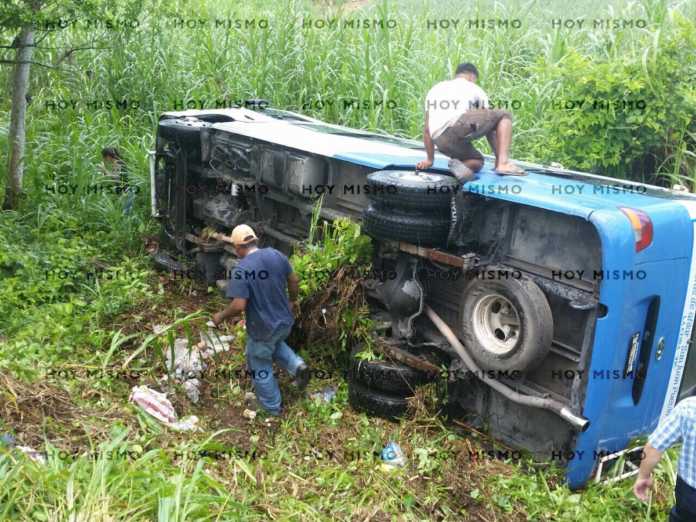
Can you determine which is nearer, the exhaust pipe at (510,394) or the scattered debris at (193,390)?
the exhaust pipe at (510,394)

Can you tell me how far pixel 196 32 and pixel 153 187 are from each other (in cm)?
435

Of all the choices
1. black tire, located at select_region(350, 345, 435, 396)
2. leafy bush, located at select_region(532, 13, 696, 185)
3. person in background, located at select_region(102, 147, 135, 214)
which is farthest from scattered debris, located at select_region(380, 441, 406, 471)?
person in background, located at select_region(102, 147, 135, 214)

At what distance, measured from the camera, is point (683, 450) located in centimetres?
341

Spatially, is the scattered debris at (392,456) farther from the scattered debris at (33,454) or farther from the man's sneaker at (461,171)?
the scattered debris at (33,454)

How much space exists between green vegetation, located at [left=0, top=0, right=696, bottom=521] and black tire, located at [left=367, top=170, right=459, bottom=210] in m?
0.67

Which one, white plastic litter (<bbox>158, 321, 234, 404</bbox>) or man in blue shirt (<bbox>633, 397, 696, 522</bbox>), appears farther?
white plastic litter (<bbox>158, 321, 234, 404</bbox>)

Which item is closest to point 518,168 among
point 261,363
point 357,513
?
point 261,363

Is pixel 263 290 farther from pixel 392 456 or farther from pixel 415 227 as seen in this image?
pixel 392 456

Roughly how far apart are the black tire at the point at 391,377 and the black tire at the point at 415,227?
0.86 metres

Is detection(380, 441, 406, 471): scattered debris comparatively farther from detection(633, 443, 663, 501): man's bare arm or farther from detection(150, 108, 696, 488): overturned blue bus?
detection(633, 443, 663, 501): man's bare arm

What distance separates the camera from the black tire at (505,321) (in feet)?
14.3

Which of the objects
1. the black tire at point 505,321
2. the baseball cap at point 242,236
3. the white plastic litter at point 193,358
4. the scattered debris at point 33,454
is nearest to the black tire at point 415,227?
the black tire at point 505,321

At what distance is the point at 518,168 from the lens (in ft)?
17.6

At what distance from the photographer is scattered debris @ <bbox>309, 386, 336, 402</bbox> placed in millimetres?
5496
